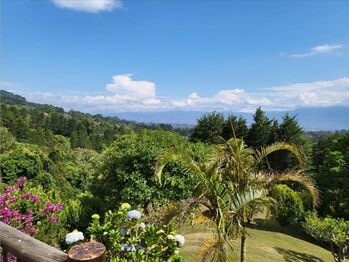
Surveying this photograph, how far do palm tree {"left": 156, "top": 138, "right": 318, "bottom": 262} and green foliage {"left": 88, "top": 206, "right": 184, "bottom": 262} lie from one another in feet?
11.8

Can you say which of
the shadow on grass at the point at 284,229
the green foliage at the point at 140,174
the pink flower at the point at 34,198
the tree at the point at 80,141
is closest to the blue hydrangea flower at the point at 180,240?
the pink flower at the point at 34,198

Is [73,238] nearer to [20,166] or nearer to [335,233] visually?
[335,233]

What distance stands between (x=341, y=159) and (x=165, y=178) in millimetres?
15368

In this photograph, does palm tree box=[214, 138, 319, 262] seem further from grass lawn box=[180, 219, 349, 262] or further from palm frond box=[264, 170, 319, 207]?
grass lawn box=[180, 219, 349, 262]

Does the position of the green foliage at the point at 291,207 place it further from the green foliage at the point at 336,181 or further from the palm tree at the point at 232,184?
the palm tree at the point at 232,184

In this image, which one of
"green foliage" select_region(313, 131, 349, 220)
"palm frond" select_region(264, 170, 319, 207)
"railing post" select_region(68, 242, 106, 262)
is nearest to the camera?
"railing post" select_region(68, 242, 106, 262)

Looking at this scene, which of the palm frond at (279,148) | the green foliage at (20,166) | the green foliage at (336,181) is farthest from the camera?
the green foliage at (336,181)

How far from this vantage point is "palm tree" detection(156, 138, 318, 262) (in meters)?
7.00

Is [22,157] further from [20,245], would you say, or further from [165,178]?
[20,245]

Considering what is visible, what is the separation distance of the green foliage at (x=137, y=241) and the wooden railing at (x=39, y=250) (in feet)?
2.87

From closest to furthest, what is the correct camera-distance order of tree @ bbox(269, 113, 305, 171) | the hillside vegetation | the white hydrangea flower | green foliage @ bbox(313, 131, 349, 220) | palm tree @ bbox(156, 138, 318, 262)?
the white hydrangea flower
the hillside vegetation
palm tree @ bbox(156, 138, 318, 262)
green foliage @ bbox(313, 131, 349, 220)
tree @ bbox(269, 113, 305, 171)

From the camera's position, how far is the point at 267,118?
32469 millimetres

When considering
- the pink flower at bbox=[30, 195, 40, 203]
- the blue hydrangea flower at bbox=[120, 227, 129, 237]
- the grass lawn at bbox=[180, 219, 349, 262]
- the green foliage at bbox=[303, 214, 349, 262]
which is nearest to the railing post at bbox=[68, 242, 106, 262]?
the blue hydrangea flower at bbox=[120, 227, 129, 237]

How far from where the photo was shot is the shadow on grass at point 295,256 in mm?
16094
